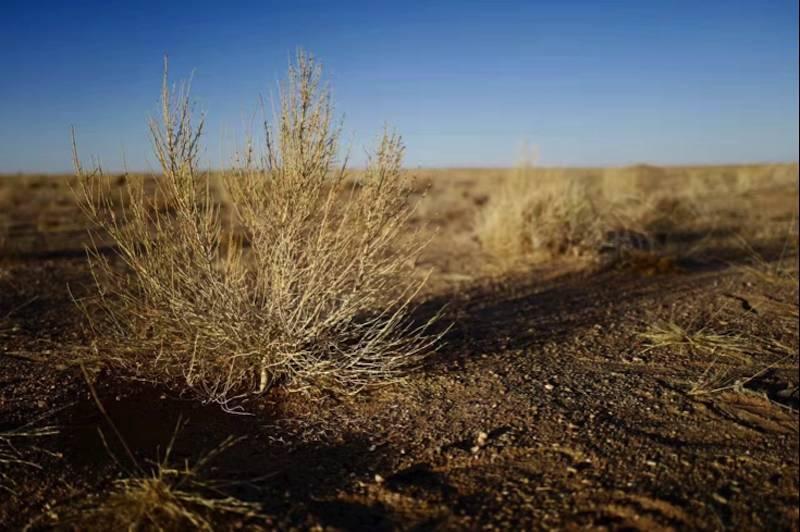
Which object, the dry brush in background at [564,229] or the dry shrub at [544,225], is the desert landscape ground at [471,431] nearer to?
the dry brush in background at [564,229]

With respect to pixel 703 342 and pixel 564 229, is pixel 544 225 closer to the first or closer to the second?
pixel 564 229

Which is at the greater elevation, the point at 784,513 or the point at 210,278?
the point at 210,278

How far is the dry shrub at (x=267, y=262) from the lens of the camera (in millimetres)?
3848

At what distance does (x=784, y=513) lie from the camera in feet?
7.94

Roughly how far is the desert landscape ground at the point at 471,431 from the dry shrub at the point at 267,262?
7.9 inches

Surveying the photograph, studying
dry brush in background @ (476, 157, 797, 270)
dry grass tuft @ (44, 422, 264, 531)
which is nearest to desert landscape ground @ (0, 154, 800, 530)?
dry grass tuft @ (44, 422, 264, 531)

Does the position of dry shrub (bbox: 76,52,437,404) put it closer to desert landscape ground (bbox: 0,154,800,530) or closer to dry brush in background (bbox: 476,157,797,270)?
desert landscape ground (bbox: 0,154,800,530)

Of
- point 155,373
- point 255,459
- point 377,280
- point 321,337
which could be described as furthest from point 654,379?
point 155,373

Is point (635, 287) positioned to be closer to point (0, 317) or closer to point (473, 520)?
point (473, 520)

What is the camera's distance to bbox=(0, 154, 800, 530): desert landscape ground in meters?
2.61

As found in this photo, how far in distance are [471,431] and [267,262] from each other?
5.70 ft

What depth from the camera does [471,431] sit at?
334 centimetres

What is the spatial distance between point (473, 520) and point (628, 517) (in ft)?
2.06

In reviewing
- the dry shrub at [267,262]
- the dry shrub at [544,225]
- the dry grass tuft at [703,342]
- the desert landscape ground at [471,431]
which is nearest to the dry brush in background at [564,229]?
the dry shrub at [544,225]
